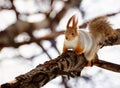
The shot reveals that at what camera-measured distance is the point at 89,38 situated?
115cm

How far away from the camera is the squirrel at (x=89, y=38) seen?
43.1 inches

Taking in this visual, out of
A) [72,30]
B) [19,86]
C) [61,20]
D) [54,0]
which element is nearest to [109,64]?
[72,30]

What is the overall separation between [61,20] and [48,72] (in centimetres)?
109

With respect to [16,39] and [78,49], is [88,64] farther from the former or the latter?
[16,39]

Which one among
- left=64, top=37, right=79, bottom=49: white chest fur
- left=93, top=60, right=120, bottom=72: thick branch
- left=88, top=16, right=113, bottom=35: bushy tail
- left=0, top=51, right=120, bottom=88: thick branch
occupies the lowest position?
left=93, top=60, right=120, bottom=72: thick branch

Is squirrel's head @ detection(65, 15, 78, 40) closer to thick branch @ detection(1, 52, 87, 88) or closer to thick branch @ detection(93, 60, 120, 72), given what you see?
thick branch @ detection(1, 52, 87, 88)

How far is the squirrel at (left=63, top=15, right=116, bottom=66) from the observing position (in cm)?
110

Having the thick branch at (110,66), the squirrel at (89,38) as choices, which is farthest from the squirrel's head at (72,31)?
the thick branch at (110,66)

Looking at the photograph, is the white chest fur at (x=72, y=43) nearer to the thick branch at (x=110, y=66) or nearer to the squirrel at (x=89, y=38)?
the squirrel at (x=89, y=38)

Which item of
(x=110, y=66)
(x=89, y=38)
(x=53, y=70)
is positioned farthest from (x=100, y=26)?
(x=53, y=70)

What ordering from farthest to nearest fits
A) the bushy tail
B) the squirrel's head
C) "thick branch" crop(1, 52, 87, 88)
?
the bushy tail
the squirrel's head
"thick branch" crop(1, 52, 87, 88)

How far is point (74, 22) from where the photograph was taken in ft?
3.34

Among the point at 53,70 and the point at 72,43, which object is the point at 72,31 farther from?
the point at 53,70

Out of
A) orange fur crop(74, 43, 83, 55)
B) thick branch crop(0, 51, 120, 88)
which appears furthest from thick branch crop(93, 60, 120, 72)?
orange fur crop(74, 43, 83, 55)
